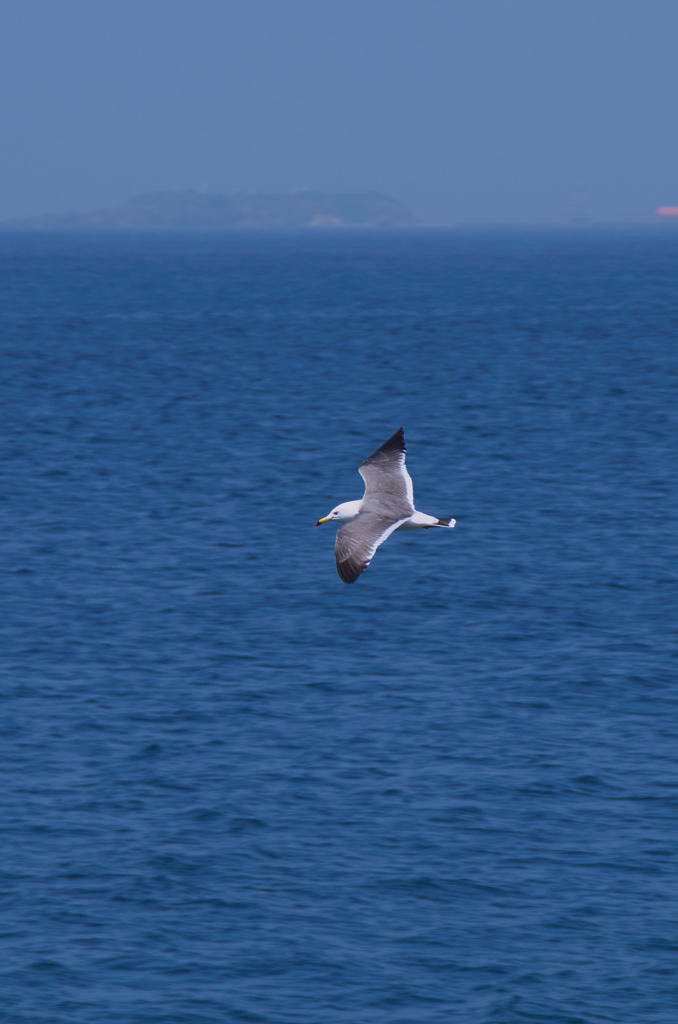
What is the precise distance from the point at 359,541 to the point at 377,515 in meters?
1.62

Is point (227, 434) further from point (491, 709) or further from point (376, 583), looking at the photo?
point (491, 709)

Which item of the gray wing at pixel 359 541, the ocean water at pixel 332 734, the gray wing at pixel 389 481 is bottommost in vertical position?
the ocean water at pixel 332 734

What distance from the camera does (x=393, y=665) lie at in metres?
38.4

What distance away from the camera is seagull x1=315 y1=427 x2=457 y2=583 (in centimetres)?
2130

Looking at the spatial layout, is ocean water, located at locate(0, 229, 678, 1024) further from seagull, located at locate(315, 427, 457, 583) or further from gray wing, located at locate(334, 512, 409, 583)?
gray wing, located at locate(334, 512, 409, 583)

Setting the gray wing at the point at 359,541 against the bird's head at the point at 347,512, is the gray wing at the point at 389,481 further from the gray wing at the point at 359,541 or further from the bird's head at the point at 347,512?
the gray wing at the point at 359,541

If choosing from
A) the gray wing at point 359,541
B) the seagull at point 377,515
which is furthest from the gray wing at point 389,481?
the gray wing at point 359,541

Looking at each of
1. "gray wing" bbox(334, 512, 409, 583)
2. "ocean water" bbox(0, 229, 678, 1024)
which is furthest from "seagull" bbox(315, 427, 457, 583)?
"ocean water" bbox(0, 229, 678, 1024)

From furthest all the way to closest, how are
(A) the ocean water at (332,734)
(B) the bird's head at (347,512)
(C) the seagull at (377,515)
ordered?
(A) the ocean water at (332,734)
(B) the bird's head at (347,512)
(C) the seagull at (377,515)

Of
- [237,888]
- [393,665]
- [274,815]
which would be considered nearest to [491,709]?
[393,665]

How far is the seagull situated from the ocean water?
8070mm

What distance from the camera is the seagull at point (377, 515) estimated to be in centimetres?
2130

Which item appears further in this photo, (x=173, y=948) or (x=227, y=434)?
(x=227, y=434)

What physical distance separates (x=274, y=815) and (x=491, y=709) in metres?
7.41
